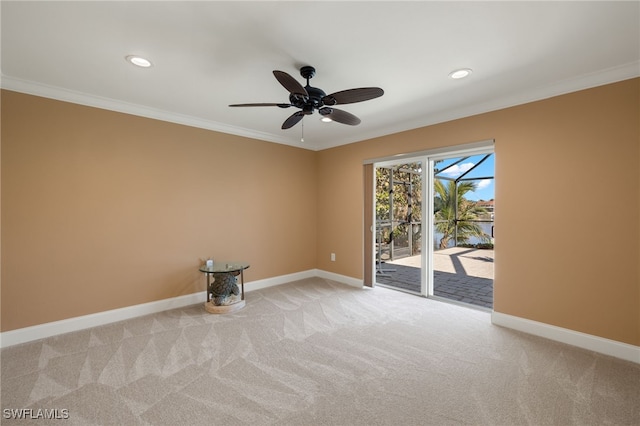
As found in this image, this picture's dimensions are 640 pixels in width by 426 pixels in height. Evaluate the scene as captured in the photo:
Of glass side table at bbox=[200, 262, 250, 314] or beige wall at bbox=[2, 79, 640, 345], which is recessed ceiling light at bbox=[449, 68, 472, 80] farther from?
glass side table at bbox=[200, 262, 250, 314]

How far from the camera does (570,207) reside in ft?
8.91

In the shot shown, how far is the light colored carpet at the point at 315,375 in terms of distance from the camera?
1.81 metres

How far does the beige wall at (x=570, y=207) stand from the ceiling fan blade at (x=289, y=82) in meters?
2.34

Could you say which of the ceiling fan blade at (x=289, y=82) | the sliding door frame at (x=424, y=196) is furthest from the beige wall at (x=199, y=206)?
the ceiling fan blade at (x=289, y=82)

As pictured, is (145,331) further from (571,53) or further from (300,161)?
(571,53)

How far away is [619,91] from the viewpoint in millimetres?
2467

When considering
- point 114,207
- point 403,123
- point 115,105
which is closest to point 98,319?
point 114,207

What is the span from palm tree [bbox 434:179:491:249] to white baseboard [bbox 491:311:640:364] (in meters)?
2.03

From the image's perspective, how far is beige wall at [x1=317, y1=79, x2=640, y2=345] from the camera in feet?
8.03

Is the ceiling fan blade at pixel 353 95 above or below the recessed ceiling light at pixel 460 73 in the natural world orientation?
below

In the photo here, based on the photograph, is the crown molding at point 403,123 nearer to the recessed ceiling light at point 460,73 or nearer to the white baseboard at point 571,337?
the recessed ceiling light at point 460,73

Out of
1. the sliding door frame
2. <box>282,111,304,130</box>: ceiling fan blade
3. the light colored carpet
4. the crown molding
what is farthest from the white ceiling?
the light colored carpet

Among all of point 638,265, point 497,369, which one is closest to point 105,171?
point 497,369

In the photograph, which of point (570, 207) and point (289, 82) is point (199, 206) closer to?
point (289, 82)
